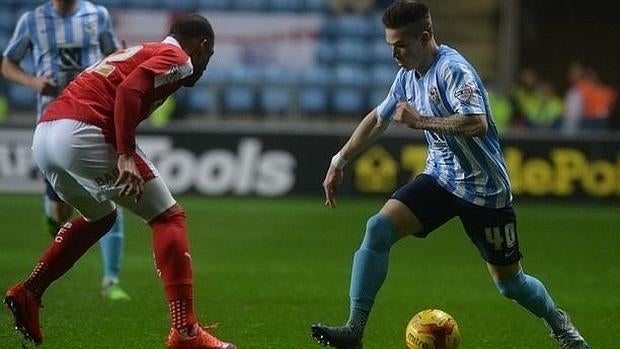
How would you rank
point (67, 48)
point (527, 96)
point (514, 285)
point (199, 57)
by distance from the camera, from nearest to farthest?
point (199, 57)
point (514, 285)
point (67, 48)
point (527, 96)

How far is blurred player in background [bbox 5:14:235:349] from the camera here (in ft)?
21.4

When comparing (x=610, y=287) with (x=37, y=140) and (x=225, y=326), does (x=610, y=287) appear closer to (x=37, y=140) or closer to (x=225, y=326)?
(x=225, y=326)

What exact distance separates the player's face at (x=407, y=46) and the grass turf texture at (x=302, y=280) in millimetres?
1770

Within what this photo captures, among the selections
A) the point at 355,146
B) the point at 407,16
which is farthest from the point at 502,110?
the point at 407,16

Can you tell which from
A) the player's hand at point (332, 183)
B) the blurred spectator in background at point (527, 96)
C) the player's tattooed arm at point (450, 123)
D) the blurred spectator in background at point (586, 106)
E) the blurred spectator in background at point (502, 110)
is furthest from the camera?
the blurred spectator in background at point (586, 106)

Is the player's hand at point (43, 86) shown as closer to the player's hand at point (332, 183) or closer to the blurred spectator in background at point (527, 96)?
the player's hand at point (332, 183)

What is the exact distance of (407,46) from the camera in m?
6.81

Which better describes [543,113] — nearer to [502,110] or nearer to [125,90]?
[502,110]

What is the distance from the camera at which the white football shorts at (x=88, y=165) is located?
6.70 meters

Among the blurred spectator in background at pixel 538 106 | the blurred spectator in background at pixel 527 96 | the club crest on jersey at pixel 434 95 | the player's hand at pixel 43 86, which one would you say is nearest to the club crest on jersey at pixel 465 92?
the club crest on jersey at pixel 434 95

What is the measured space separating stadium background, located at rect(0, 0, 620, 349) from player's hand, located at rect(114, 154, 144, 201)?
51.7 inches

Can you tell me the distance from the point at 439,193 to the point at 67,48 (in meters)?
3.82

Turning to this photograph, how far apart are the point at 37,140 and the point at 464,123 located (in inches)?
87.1

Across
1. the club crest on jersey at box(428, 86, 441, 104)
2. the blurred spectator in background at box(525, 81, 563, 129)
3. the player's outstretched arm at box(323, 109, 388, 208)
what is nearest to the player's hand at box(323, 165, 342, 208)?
the player's outstretched arm at box(323, 109, 388, 208)
